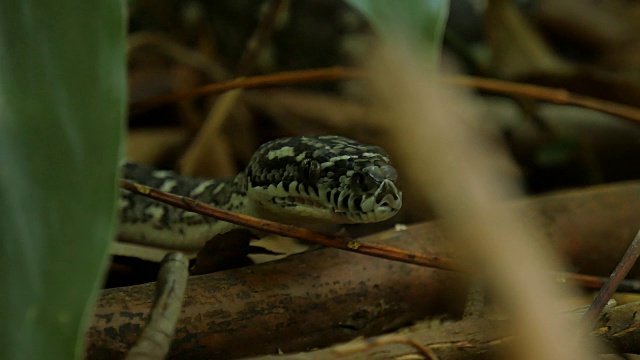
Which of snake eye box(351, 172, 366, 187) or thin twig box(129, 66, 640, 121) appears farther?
thin twig box(129, 66, 640, 121)

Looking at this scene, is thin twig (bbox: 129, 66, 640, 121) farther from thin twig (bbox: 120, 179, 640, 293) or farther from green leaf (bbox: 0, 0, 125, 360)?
green leaf (bbox: 0, 0, 125, 360)

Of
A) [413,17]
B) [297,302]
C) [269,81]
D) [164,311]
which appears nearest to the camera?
[413,17]

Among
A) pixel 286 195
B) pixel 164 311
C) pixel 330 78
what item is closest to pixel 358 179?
pixel 286 195

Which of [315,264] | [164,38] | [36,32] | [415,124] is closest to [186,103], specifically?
[164,38]

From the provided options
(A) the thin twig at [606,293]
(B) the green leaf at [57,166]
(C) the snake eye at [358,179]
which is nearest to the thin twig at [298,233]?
(C) the snake eye at [358,179]

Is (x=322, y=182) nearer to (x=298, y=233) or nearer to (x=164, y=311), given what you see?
(x=298, y=233)

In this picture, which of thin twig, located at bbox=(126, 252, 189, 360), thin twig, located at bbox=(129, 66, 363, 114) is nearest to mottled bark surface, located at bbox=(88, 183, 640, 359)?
thin twig, located at bbox=(126, 252, 189, 360)

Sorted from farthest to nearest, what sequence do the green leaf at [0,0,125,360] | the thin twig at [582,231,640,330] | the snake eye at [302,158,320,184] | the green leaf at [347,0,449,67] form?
1. the snake eye at [302,158,320,184]
2. the thin twig at [582,231,640,330]
3. the green leaf at [347,0,449,67]
4. the green leaf at [0,0,125,360]
